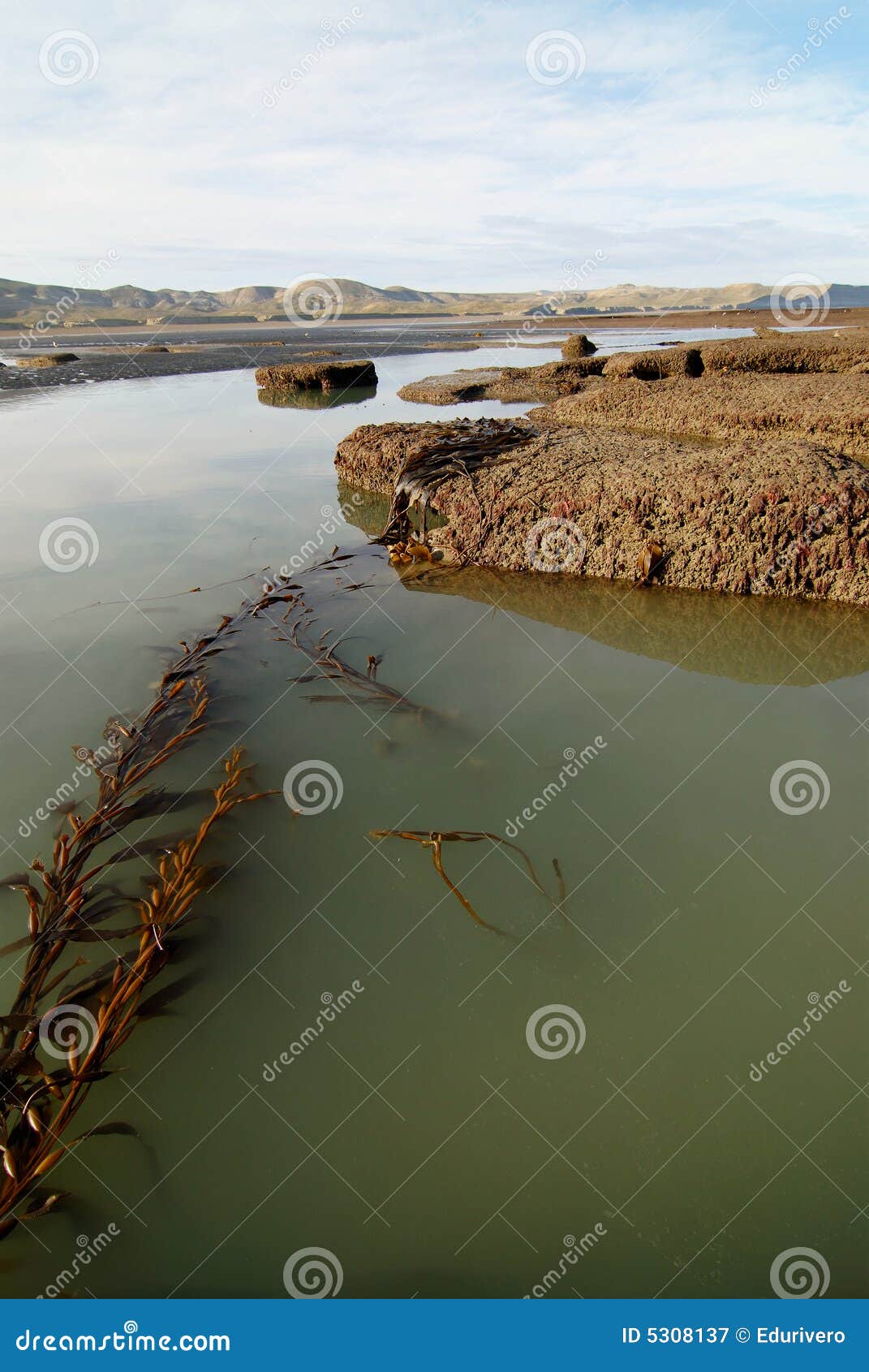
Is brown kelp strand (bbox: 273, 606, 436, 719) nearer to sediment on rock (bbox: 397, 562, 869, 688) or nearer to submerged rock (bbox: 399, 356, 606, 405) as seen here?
sediment on rock (bbox: 397, 562, 869, 688)

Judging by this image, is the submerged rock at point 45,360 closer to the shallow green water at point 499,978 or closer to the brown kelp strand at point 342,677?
the shallow green water at point 499,978

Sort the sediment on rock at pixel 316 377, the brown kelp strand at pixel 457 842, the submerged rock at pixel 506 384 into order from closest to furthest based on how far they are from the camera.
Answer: the brown kelp strand at pixel 457 842 < the submerged rock at pixel 506 384 < the sediment on rock at pixel 316 377

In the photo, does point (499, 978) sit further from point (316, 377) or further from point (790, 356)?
point (316, 377)

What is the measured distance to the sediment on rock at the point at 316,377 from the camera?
38.6 ft

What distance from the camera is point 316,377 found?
11.8 metres

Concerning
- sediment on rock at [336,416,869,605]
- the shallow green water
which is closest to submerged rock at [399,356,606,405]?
sediment on rock at [336,416,869,605]

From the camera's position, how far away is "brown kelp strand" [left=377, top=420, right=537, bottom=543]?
16.0 feet

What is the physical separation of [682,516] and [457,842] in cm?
261

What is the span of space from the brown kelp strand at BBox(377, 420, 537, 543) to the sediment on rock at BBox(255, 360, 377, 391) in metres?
6.45

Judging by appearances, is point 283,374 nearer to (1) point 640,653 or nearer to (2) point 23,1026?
(1) point 640,653

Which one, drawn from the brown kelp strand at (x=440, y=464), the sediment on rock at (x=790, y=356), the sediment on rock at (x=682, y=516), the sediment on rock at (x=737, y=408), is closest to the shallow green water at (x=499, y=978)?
the sediment on rock at (x=682, y=516)

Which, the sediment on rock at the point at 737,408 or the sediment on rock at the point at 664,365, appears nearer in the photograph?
the sediment on rock at the point at 737,408

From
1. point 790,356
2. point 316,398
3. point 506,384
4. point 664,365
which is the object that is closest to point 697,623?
point 790,356

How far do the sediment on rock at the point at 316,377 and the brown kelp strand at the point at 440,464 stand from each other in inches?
254
